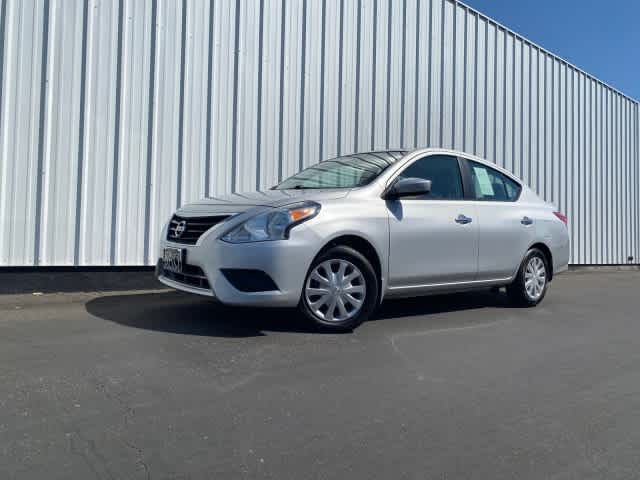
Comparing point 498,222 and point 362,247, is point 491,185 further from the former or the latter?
point 362,247

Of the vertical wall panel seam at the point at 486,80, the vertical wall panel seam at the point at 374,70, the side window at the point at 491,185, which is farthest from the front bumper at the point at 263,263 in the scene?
the vertical wall panel seam at the point at 486,80

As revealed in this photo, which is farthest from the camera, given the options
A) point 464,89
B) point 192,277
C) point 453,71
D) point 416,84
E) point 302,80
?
point 464,89

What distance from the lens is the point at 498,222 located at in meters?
5.52

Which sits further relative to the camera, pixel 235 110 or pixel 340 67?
pixel 340 67

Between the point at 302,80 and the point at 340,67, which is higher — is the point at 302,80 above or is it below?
below

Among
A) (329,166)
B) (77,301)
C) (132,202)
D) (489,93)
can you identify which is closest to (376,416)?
(329,166)

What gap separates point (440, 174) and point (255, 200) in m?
1.87

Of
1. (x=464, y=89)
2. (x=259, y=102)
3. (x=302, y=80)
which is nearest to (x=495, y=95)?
(x=464, y=89)

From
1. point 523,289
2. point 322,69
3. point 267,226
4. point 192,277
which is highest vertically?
point 322,69

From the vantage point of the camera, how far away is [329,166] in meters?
5.50

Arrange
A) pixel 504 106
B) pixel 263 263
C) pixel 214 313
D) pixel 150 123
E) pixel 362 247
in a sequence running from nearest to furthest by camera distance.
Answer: pixel 263 263 → pixel 362 247 → pixel 214 313 → pixel 150 123 → pixel 504 106

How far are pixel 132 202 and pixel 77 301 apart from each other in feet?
4.09

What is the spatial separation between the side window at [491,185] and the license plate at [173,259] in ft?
Answer: 9.44

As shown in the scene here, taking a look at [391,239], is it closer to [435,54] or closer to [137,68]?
[137,68]
